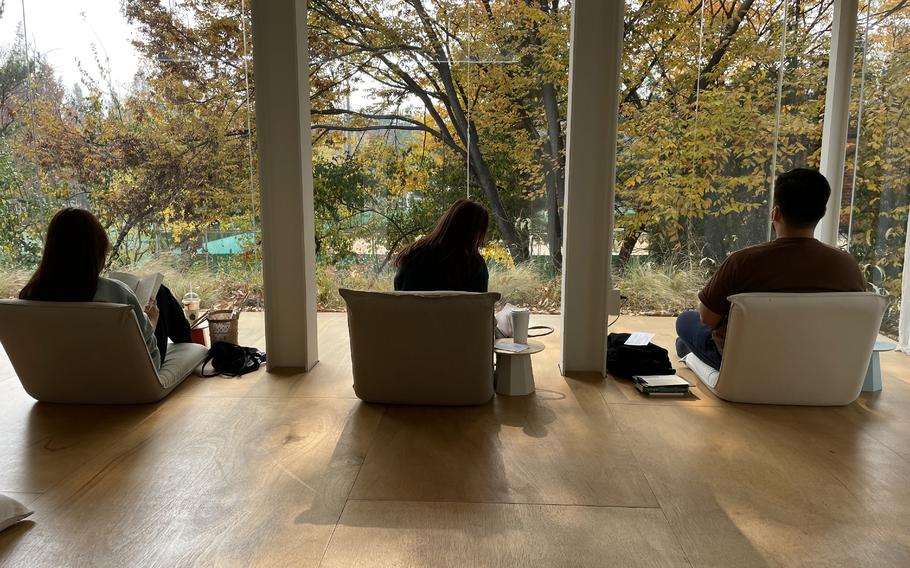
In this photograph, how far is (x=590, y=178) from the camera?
372 centimetres

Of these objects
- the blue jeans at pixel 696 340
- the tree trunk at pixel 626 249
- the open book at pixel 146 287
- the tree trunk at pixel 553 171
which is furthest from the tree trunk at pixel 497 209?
the open book at pixel 146 287

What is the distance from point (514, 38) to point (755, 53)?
6.58 feet

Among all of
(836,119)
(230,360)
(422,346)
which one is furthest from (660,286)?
(230,360)

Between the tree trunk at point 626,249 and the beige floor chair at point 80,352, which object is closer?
the beige floor chair at point 80,352

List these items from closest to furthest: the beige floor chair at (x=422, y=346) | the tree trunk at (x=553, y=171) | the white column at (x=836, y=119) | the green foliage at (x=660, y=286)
→ the beige floor chair at (x=422, y=346) → the white column at (x=836, y=119) → the tree trunk at (x=553, y=171) → the green foliage at (x=660, y=286)

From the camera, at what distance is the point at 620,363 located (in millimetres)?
3824

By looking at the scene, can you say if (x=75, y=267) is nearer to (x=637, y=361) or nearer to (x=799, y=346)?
(x=637, y=361)

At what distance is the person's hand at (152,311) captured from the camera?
11.6 feet

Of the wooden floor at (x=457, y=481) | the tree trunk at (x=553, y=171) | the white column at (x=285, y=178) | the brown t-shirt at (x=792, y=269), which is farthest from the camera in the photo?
the tree trunk at (x=553, y=171)

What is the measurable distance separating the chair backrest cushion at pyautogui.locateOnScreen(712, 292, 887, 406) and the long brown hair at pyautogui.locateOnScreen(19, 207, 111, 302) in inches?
128

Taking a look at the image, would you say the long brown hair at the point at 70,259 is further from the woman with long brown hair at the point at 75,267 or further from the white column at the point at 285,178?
the white column at the point at 285,178

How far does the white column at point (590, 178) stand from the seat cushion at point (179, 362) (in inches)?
89.7

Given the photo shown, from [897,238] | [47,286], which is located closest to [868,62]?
[897,238]

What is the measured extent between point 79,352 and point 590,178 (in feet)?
9.68
